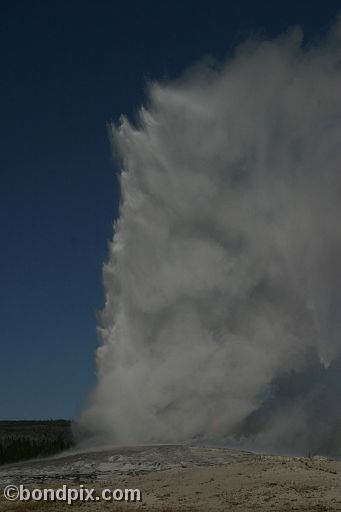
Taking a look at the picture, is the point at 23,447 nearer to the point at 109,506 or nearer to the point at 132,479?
the point at 132,479

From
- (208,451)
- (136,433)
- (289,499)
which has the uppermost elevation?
(136,433)

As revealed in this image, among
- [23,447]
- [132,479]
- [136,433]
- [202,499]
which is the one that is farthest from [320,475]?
[23,447]

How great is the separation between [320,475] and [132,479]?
1334cm

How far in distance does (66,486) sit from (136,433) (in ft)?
93.0

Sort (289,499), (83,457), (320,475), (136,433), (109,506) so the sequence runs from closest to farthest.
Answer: (289,499) < (109,506) < (320,475) < (83,457) < (136,433)

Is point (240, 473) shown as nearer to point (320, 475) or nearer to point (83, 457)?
point (320, 475)

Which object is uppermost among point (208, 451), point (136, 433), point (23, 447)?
point (23, 447)

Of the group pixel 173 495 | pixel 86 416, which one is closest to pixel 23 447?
pixel 86 416

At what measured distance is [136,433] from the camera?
71.3m

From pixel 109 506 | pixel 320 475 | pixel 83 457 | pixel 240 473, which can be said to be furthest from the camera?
pixel 83 457

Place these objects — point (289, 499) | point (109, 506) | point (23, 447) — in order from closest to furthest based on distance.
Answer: point (289, 499)
point (109, 506)
point (23, 447)

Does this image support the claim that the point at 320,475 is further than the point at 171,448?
No

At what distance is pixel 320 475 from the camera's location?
40.1m

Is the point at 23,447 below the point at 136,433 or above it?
above
